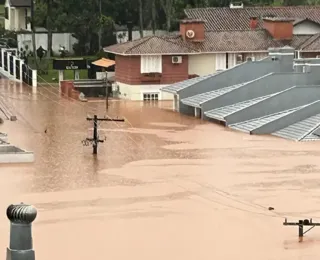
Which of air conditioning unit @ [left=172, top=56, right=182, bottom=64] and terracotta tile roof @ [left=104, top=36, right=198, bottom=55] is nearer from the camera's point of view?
terracotta tile roof @ [left=104, top=36, right=198, bottom=55]

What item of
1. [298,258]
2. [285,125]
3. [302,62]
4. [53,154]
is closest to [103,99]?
[302,62]

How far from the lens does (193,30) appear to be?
48.0 meters

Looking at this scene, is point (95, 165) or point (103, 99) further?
point (103, 99)

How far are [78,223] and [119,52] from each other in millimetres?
26553

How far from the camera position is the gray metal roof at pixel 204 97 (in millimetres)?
40656

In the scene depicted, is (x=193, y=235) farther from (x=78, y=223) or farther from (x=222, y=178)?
(x=222, y=178)

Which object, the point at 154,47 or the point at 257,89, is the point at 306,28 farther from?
the point at 257,89

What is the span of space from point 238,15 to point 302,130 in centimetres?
1819

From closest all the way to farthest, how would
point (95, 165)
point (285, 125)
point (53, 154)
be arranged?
point (95, 165)
point (53, 154)
point (285, 125)

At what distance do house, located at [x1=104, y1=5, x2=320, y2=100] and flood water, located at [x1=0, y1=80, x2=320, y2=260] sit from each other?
21.0ft

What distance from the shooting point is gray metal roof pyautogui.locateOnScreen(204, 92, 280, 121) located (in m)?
38.4

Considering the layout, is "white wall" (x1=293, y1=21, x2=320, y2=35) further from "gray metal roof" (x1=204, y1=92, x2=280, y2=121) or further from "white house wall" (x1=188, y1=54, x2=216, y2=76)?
"gray metal roof" (x1=204, y1=92, x2=280, y2=121)

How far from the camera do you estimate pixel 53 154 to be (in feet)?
102

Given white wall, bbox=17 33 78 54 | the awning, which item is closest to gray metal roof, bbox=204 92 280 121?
the awning
